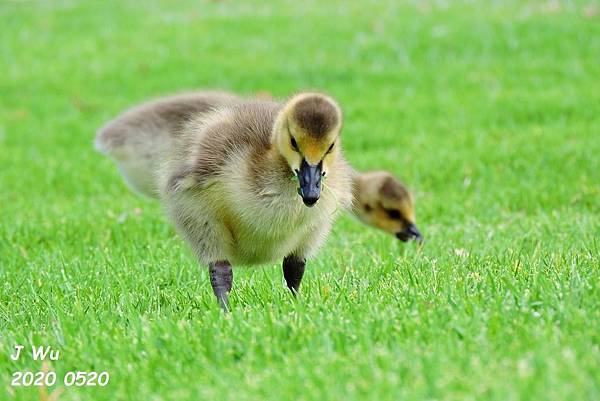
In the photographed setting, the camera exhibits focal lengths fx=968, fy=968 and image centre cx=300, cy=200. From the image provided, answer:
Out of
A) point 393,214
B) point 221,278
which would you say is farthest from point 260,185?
point 393,214

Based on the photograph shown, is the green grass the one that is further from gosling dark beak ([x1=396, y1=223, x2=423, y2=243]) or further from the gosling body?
the gosling body

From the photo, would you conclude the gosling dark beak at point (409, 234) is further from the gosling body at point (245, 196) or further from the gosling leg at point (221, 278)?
the gosling leg at point (221, 278)

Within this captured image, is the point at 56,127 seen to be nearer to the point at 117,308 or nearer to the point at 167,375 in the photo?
the point at 117,308

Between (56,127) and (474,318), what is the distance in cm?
900

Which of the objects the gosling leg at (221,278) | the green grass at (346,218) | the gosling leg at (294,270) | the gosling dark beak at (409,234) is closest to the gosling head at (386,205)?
the gosling dark beak at (409,234)

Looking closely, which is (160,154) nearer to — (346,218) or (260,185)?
(346,218)

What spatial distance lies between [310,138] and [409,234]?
3.25 metres

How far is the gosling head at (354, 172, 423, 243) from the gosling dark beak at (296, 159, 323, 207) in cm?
308

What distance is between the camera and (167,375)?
3375 millimetres

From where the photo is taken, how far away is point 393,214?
24.1 feet

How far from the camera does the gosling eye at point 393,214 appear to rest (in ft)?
24.0

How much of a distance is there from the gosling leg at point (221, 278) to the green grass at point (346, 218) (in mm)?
107

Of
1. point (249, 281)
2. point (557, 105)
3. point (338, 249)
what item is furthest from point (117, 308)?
point (557, 105)

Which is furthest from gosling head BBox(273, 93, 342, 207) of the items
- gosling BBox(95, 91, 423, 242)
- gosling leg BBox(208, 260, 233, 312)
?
gosling BBox(95, 91, 423, 242)
